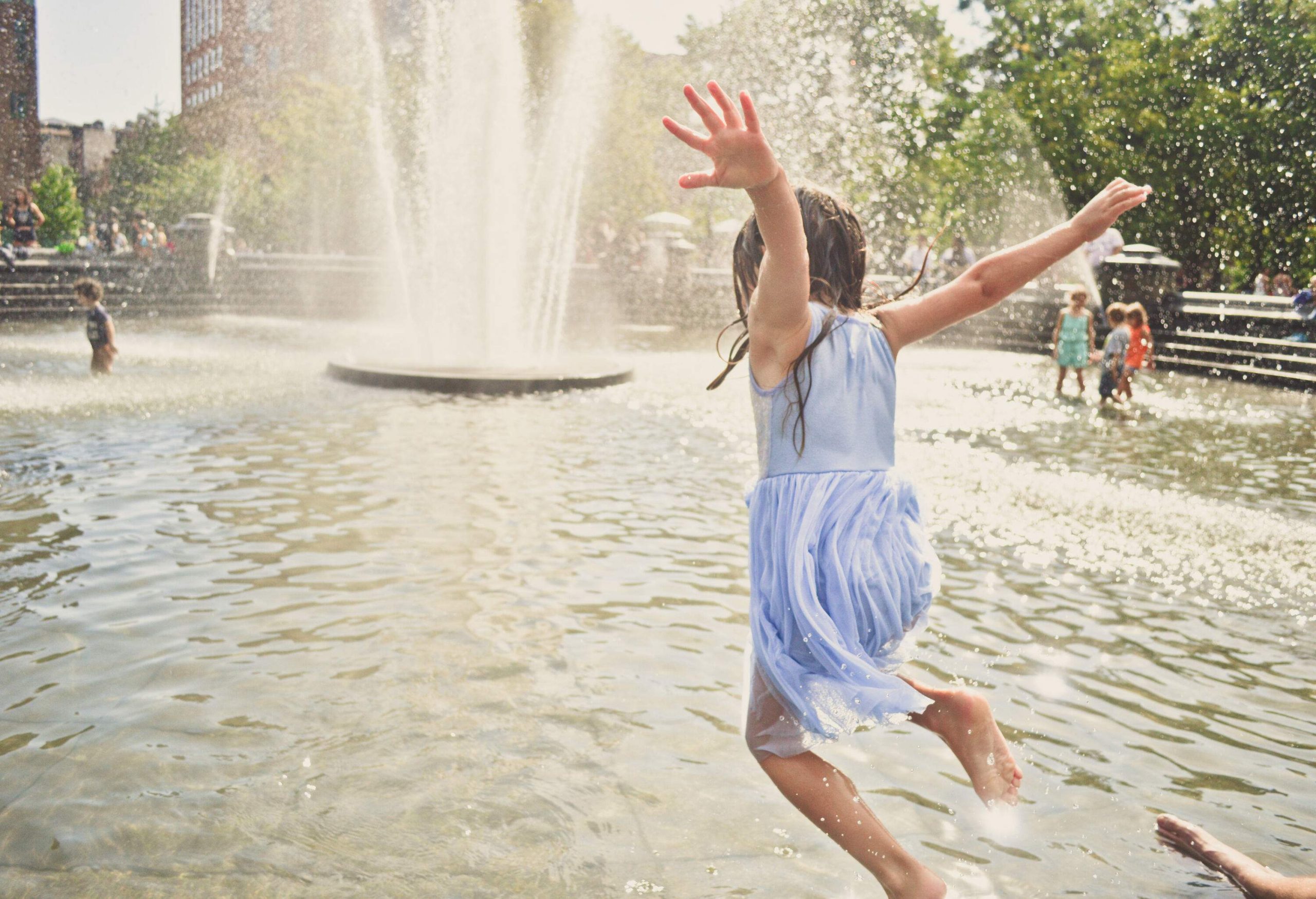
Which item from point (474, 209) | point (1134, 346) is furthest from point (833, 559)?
point (474, 209)

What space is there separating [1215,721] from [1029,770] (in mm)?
997

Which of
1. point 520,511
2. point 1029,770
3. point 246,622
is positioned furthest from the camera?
point 520,511

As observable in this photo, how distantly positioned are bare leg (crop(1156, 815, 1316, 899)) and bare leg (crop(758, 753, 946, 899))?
1063 millimetres

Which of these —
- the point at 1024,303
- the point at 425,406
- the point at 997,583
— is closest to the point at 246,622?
the point at 997,583

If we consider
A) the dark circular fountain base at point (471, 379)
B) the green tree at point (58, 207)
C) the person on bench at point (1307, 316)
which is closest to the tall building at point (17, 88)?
the green tree at point (58, 207)

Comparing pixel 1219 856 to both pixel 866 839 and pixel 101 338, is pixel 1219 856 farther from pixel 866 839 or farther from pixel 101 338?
pixel 101 338

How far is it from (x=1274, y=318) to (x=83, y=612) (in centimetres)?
2023

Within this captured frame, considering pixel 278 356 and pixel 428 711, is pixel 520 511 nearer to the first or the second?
pixel 428 711

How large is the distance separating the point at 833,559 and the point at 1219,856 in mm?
1553

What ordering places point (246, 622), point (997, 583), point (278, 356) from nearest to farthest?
point (246, 622), point (997, 583), point (278, 356)

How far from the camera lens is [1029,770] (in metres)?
3.98

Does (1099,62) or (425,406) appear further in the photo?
(1099,62)

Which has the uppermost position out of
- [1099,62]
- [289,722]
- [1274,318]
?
[1099,62]

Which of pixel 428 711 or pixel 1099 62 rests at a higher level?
pixel 1099 62
